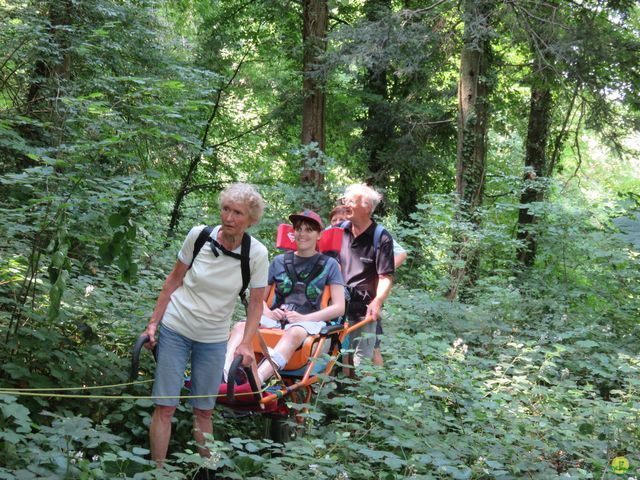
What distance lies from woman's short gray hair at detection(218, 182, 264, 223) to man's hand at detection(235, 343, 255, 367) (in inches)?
31.7

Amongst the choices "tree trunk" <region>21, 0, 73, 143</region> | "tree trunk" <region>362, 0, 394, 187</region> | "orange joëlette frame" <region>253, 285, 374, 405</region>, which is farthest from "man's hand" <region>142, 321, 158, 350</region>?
"tree trunk" <region>362, 0, 394, 187</region>

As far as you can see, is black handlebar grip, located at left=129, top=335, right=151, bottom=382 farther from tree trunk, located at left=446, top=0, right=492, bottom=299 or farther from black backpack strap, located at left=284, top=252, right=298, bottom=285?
tree trunk, located at left=446, top=0, right=492, bottom=299

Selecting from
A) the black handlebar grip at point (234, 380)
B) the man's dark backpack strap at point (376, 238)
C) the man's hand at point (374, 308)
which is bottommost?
the black handlebar grip at point (234, 380)

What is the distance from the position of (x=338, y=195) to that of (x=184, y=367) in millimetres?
8828

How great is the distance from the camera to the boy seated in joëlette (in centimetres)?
559

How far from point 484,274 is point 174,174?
6.44 meters

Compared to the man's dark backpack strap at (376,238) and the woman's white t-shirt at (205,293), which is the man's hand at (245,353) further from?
the man's dark backpack strap at (376,238)

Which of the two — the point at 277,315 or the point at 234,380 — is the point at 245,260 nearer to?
the point at 234,380

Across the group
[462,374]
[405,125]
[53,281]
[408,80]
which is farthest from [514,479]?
[408,80]

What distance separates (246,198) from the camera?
4.41 metres

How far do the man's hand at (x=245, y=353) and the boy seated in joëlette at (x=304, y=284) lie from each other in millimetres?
949

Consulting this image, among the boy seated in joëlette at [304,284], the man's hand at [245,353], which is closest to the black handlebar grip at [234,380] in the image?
the man's hand at [245,353]

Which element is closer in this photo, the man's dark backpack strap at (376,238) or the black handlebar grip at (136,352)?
the black handlebar grip at (136,352)

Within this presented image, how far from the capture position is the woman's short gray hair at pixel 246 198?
14.4 ft
